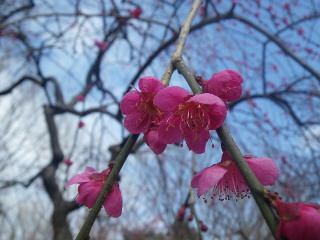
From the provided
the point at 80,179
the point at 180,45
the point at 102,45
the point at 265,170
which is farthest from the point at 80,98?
the point at 265,170

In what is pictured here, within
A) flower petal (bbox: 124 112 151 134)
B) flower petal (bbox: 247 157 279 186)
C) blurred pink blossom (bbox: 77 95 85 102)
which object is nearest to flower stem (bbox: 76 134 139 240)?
flower petal (bbox: 124 112 151 134)

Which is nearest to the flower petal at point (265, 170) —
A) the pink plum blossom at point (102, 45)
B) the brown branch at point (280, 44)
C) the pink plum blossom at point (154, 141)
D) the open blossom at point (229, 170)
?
the open blossom at point (229, 170)

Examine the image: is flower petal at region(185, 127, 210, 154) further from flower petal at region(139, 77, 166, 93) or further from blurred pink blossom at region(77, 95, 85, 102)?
blurred pink blossom at region(77, 95, 85, 102)

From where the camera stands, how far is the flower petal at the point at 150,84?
35.6 inches

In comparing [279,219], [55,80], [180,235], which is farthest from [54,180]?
[279,219]

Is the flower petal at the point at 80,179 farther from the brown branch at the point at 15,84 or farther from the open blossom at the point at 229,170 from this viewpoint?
the brown branch at the point at 15,84

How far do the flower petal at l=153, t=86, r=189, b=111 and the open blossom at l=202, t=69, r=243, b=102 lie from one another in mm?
74

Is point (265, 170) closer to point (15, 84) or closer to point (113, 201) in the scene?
point (113, 201)

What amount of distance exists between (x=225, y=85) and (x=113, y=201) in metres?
0.44

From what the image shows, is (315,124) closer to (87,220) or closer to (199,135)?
(199,135)

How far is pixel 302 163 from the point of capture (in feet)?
12.9

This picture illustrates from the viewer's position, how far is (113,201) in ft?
2.55

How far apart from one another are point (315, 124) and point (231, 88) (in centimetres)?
333

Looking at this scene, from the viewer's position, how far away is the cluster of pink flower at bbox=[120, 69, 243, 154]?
2.75 feet
